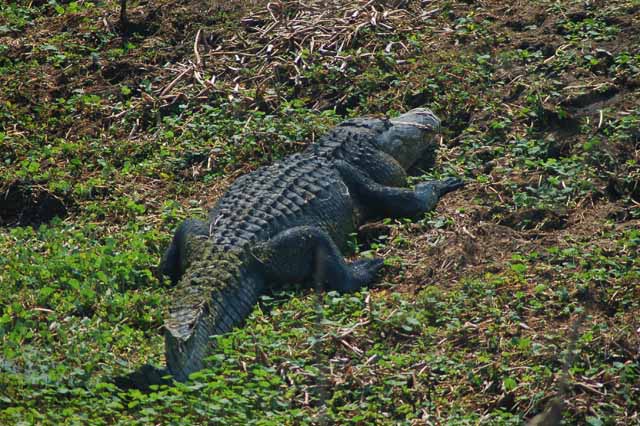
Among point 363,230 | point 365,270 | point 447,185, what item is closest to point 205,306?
point 365,270

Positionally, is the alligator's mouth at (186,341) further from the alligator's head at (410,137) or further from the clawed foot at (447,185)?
the alligator's head at (410,137)

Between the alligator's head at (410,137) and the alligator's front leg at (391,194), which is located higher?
the alligator's head at (410,137)

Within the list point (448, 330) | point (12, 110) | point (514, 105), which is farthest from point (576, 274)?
point (12, 110)

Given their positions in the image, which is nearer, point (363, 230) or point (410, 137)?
point (363, 230)

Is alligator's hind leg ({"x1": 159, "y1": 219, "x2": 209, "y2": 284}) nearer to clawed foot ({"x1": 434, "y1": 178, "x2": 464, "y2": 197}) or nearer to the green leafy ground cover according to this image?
the green leafy ground cover

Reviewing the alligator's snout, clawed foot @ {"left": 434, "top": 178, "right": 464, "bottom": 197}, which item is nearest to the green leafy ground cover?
clawed foot @ {"left": 434, "top": 178, "right": 464, "bottom": 197}

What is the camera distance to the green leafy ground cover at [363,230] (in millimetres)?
6188

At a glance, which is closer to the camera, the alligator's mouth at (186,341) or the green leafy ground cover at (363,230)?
the green leafy ground cover at (363,230)

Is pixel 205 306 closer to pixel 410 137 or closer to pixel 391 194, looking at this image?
pixel 391 194

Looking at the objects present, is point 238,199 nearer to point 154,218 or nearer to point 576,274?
point 154,218

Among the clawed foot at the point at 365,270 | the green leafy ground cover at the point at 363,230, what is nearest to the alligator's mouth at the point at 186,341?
the green leafy ground cover at the point at 363,230

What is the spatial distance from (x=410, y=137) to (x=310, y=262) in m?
1.84

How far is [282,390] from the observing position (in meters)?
6.32

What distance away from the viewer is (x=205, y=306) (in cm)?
690
